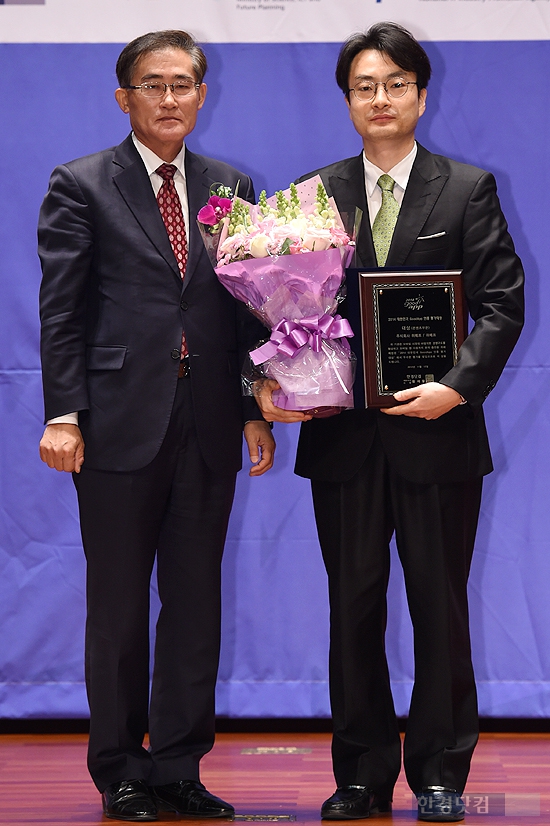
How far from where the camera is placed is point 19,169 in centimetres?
355

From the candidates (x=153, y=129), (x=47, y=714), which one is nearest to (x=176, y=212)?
(x=153, y=129)

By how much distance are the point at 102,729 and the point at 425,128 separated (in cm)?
217

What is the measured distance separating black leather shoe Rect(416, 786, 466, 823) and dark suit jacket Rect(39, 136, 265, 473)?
865 mm

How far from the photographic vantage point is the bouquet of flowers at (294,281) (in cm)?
231

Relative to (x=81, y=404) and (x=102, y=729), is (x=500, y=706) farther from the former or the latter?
(x=81, y=404)

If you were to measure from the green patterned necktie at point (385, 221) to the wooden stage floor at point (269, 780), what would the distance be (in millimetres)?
1278

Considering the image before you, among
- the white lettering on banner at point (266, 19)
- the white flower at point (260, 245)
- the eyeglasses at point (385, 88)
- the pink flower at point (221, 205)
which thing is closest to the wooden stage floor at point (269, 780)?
the white flower at point (260, 245)

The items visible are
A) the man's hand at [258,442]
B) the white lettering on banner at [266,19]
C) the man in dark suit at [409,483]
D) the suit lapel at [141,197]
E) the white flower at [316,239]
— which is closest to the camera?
the white flower at [316,239]

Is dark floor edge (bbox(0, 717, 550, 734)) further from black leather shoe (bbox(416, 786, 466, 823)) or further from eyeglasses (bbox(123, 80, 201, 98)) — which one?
eyeglasses (bbox(123, 80, 201, 98))

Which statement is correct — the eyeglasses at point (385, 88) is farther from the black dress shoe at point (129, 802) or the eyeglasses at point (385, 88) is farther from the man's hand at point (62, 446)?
the black dress shoe at point (129, 802)

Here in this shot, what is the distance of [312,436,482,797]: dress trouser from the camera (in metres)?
2.43

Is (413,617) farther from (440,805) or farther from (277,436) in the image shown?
A: (277,436)

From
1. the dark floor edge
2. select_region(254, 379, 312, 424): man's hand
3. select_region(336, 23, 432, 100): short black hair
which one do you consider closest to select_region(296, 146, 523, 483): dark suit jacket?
select_region(254, 379, 312, 424): man's hand

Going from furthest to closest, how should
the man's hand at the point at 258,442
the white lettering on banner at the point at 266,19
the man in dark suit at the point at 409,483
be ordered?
1. the white lettering on banner at the point at 266,19
2. the man's hand at the point at 258,442
3. the man in dark suit at the point at 409,483
